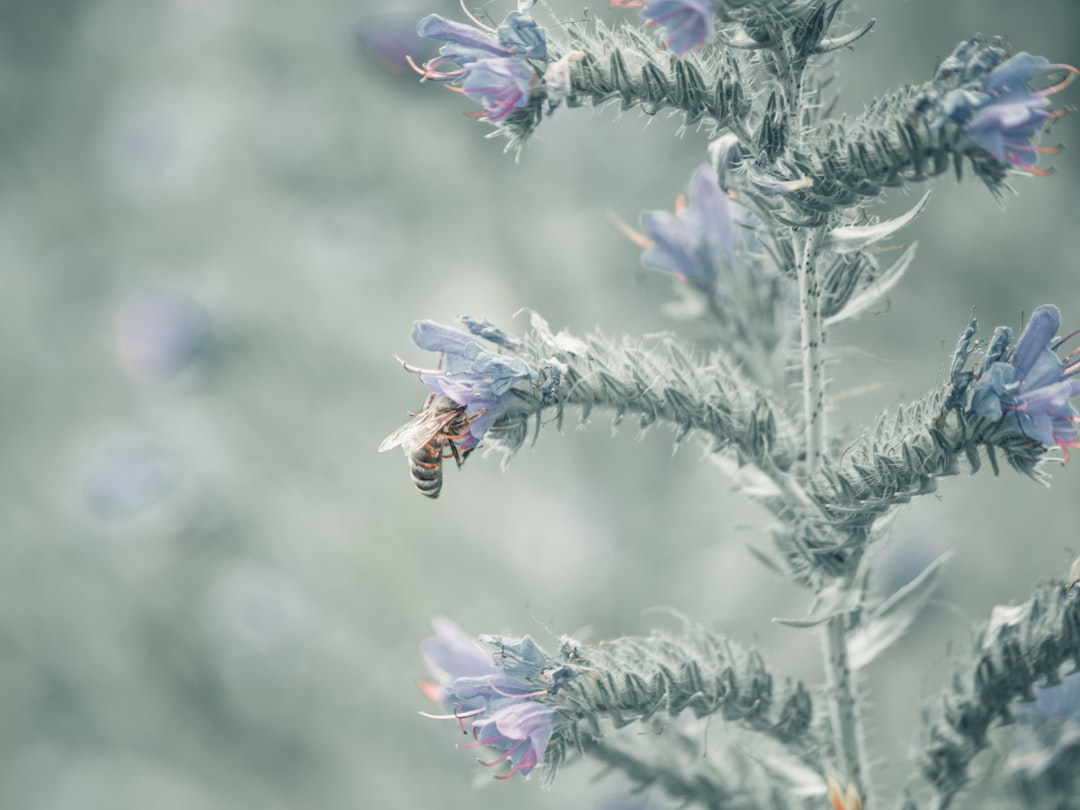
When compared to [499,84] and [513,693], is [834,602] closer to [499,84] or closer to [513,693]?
[513,693]

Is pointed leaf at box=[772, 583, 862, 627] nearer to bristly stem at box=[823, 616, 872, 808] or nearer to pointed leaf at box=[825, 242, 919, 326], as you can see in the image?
bristly stem at box=[823, 616, 872, 808]

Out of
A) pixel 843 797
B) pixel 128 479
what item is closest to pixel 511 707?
pixel 843 797

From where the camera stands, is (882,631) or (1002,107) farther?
(882,631)

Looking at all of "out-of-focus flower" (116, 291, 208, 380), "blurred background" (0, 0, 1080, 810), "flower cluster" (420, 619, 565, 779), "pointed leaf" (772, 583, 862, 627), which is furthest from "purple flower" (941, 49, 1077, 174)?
"out-of-focus flower" (116, 291, 208, 380)

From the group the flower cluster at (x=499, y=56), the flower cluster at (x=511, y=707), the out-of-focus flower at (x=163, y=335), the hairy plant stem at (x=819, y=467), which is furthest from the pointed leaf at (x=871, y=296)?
the out-of-focus flower at (x=163, y=335)

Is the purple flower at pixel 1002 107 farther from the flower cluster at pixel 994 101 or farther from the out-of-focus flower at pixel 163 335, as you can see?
the out-of-focus flower at pixel 163 335

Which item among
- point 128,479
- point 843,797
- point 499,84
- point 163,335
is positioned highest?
point 163,335

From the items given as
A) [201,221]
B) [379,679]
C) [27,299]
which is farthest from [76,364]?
[379,679]

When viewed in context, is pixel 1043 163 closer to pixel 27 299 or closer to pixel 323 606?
pixel 323 606
